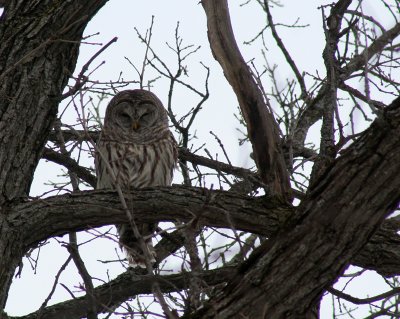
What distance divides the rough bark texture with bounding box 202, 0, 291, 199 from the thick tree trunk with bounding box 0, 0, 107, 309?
846mm

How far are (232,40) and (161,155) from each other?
276cm

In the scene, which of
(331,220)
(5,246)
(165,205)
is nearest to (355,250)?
(331,220)

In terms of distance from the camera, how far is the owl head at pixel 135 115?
7793 mm

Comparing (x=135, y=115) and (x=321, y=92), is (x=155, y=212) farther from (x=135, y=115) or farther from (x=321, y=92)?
(x=135, y=115)

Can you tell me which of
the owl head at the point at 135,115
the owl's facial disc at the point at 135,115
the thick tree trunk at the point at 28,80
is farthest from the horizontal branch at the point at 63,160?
the owl's facial disc at the point at 135,115

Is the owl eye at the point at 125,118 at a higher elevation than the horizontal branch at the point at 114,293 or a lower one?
higher

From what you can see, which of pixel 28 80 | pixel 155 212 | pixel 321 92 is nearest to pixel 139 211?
pixel 155 212

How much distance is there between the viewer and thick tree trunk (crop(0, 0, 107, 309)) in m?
4.64

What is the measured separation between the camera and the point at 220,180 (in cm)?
485

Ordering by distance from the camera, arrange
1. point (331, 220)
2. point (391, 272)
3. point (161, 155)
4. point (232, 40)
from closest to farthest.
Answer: point (331, 220) < point (391, 272) < point (232, 40) < point (161, 155)

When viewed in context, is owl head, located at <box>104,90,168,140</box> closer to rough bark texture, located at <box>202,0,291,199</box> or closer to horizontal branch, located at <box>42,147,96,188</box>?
horizontal branch, located at <box>42,147,96,188</box>

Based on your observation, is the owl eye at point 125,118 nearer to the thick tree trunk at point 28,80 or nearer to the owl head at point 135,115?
the owl head at point 135,115

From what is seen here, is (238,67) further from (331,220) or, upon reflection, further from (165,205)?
(331,220)

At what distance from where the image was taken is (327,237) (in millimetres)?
3012
